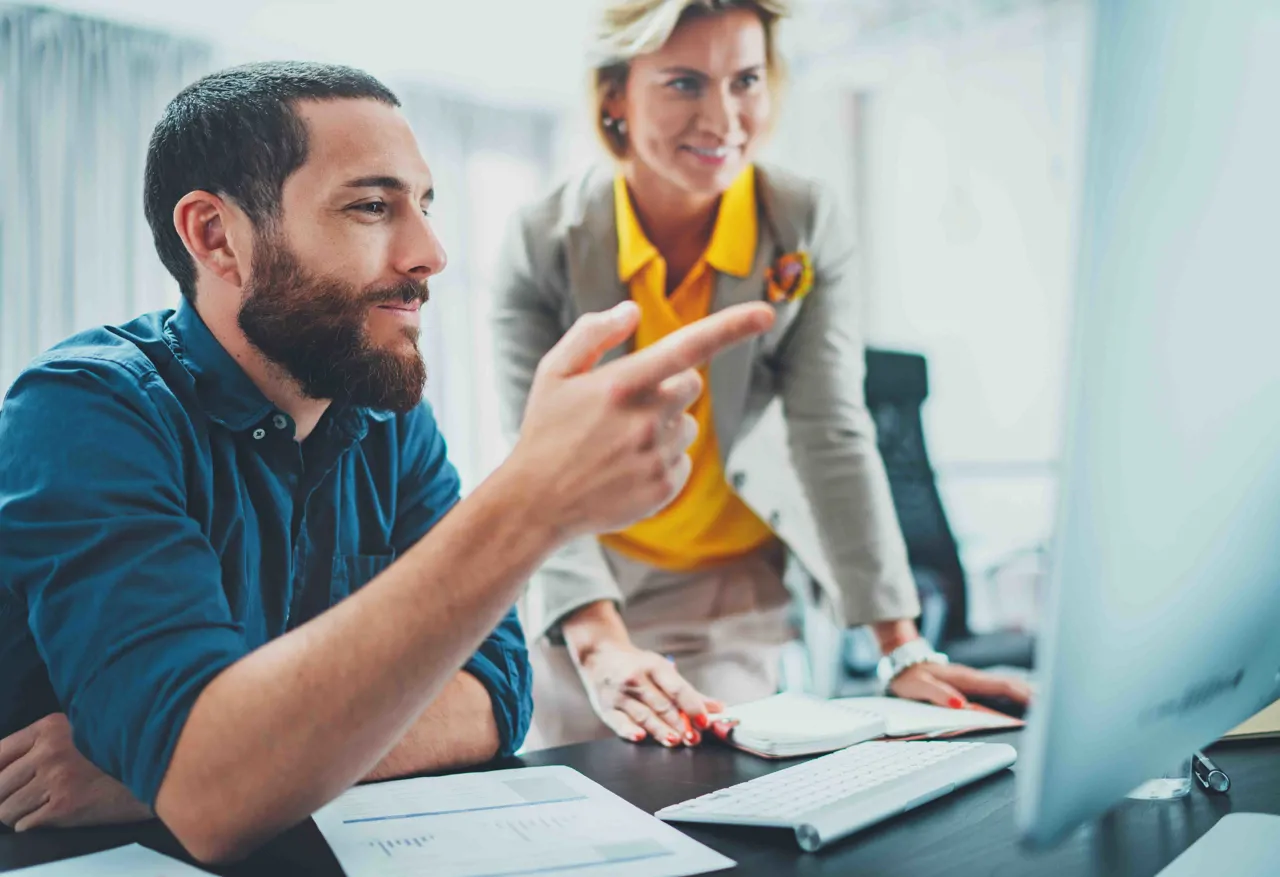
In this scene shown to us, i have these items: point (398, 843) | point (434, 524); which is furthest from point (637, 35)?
point (398, 843)

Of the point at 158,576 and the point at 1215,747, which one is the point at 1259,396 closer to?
the point at 1215,747

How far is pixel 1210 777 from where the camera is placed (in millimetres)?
833

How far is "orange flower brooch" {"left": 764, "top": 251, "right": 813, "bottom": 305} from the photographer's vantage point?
161cm

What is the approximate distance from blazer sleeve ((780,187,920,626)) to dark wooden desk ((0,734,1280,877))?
0.62 metres

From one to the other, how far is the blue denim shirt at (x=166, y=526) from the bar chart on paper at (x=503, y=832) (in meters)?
0.15

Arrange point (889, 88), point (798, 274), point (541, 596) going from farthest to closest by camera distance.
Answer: point (889, 88), point (798, 274), point (541, 596)

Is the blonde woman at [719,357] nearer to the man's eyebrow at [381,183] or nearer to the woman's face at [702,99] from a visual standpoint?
the woman's face at [702,99]

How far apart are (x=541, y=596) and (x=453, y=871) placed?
81cm

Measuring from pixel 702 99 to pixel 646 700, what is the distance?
88cm

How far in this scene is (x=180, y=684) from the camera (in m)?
0.71

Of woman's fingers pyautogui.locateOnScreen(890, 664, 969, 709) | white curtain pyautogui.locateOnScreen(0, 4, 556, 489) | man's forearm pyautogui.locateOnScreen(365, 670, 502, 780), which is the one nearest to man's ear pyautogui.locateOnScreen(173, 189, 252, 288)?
man's forearm pyautogui.locateOnScreen(365, 670, 502, 780)

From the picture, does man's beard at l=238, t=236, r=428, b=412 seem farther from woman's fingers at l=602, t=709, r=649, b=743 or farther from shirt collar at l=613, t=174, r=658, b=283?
shirt collar at l=613, t=174, r=658, b=283

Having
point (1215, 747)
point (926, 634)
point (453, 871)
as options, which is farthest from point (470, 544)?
point (926, 634)

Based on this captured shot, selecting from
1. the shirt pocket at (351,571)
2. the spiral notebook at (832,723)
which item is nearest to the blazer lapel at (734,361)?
the spiral notebook at (832,723)
